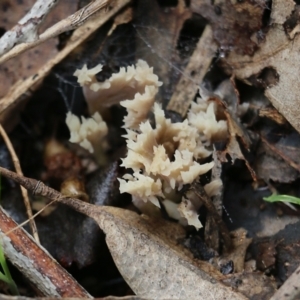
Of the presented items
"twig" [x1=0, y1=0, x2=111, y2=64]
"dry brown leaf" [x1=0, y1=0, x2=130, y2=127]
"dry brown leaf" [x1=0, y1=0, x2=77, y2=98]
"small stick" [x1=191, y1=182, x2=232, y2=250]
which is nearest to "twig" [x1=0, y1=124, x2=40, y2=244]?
"dry brown leaf" [x1=0, y1=0, x2=130, y2=127]

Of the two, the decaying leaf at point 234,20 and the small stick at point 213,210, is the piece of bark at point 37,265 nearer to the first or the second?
the small stick at point 213,210

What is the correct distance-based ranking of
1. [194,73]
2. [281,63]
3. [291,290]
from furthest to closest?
1. [194,73]
2. [281,63]
3. [291,290]

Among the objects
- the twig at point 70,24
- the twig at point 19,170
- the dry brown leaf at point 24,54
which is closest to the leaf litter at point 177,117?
the dry brown leaf at point 24,54

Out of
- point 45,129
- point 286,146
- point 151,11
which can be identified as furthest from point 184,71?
point 45,129

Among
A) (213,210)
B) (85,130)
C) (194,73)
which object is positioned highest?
(85,130)

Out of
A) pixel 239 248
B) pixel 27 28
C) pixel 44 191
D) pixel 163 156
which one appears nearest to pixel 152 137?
pixel 163 156

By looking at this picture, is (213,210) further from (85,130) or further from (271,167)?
(85,130)

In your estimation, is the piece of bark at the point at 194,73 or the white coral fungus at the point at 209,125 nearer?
the white coral fungus at the point at 209,125
